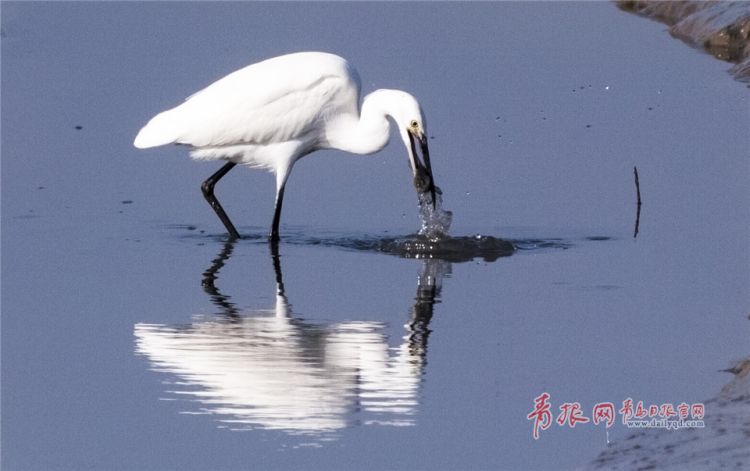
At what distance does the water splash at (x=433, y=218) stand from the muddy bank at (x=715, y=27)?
17.9ft

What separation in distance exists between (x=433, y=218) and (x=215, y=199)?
1539mm

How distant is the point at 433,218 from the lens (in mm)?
10500

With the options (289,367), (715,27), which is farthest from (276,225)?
(715,27)

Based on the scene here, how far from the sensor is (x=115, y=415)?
7.00 m

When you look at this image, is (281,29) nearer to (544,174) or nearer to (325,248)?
(544,174)

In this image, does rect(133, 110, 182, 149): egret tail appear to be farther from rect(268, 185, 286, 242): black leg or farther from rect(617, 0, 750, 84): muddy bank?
rect(617, 0, 750, 84): muddy bank

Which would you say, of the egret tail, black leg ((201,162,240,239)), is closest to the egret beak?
black leg ((201,162,240,239))

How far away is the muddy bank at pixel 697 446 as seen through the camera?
6.15m

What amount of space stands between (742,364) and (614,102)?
7.59 meters

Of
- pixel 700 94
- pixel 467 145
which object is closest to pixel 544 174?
pixel 467 145

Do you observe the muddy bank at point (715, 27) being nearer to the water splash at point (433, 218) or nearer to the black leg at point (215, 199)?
the water splash at point (433, 218)

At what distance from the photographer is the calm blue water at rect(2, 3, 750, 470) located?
22.9 ft

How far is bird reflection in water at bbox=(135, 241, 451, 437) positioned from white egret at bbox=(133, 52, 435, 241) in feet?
6.58

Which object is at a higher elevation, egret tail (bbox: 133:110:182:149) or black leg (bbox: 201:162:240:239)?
egret tail (bbox: 133:110:182:149)
